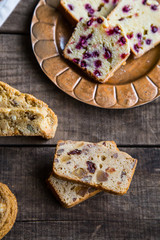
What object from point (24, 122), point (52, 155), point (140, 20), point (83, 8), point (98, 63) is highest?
point (140, 20)

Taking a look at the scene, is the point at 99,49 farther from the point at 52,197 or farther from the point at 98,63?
the point at 52,197

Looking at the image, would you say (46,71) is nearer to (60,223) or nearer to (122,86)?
(122,86)

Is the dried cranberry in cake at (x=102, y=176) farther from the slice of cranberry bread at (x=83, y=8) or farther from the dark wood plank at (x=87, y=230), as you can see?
the slice of cranberry bread at (x=83, y=8)

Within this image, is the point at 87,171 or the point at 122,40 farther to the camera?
the point at 122,40

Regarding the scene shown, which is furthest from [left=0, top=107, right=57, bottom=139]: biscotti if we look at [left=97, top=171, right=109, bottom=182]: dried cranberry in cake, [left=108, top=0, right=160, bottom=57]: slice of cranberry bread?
[left=108, top=0, right=160, bottom=57]: slice of cranberry bread

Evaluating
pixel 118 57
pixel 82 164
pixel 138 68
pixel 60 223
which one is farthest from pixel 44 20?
pixel 60 223

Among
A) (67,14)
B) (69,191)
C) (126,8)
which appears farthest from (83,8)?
(69,191)

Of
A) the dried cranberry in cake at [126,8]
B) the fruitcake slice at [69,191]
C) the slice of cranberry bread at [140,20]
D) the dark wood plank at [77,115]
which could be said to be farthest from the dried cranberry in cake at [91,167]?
the dried cranberry in cake at [126,8]
